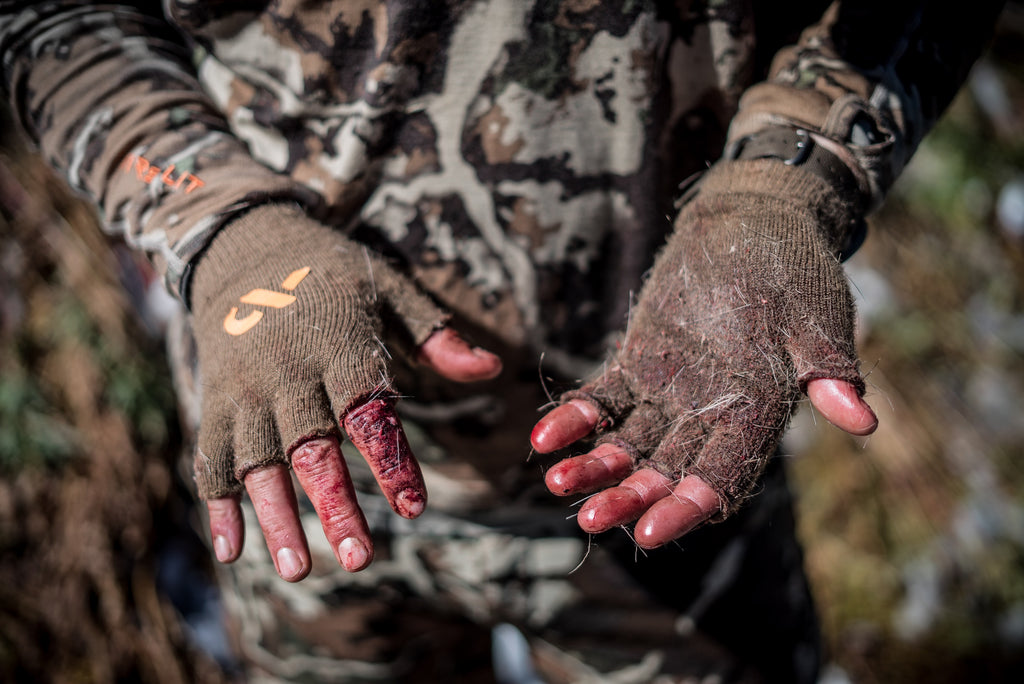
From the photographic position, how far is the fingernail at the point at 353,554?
69 cm

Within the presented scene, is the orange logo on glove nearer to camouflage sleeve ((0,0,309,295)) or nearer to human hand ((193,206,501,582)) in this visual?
human hand ((193,206,501,582))

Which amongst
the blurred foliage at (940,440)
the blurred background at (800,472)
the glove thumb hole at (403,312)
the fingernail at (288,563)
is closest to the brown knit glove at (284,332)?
the glove thumb hole at (403,312)

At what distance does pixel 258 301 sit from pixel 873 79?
3.22ft

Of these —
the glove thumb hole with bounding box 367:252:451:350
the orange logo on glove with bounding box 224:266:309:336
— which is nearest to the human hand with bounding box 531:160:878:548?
the glove thumb hole with bounding box 367:252:451:350

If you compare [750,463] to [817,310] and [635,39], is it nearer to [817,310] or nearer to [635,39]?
[817,310]

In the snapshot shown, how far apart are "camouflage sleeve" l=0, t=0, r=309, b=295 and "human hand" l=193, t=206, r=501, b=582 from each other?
0.30 ft

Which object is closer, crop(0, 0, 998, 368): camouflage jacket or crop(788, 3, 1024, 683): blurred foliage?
crop(0, 0, 998, 368): camouflage jacket

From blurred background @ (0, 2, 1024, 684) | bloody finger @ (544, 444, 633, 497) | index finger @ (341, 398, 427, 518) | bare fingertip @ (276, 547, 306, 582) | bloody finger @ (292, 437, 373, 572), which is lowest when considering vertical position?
blurred background @ (0, 2, 1024, 684)

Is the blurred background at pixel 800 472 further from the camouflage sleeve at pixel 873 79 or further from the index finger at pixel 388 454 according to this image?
the index finger at pixel 388 454

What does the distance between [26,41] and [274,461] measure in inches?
33.3

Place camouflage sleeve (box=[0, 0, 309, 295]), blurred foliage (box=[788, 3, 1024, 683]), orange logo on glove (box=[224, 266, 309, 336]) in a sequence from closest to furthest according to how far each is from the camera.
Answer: orange logo on glove (box=[224, 266, 309, 336]) < camouflage sleeve (box=[0, 0, 309, 295]) < blurred foliage (box=[788, 3, 1024, 683])

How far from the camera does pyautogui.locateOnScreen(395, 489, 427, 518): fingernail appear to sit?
71 centimetres

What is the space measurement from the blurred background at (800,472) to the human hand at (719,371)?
1.31 m

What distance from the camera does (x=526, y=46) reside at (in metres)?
0.88
